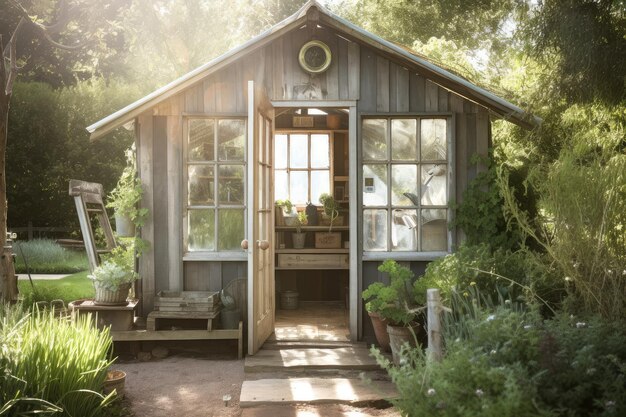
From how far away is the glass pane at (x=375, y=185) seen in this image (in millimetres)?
7668

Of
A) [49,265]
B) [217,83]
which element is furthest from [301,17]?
[49,265]

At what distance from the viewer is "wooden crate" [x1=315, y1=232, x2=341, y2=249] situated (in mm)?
10062

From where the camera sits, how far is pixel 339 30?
291 inches

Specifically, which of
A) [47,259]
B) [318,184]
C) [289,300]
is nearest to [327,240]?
[289,300]

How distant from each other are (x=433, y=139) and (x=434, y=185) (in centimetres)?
49

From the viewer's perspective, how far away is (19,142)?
669 inches

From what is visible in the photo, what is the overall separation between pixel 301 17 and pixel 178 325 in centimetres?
340

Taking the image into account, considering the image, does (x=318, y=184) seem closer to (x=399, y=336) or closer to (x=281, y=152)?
(x=281, y=152)

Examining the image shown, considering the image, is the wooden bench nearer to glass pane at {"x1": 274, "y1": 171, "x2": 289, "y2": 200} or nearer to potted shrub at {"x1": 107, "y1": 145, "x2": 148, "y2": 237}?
potted shrub at {"x1": 107, "y1": 145, "x2": 148, "y2": 237}

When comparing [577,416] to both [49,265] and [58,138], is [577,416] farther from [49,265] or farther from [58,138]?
[58,138]

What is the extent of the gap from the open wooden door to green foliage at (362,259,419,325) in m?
1.07

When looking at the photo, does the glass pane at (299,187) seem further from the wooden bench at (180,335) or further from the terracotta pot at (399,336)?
the terracotta pot at (399,336)

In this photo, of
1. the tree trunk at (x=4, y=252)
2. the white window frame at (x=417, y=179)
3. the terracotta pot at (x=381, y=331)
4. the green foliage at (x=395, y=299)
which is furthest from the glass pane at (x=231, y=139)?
the tree trunk at (x=4, y=252)

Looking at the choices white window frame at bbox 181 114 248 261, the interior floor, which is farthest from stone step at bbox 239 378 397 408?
white window frame at bbox 181 114 248 261
